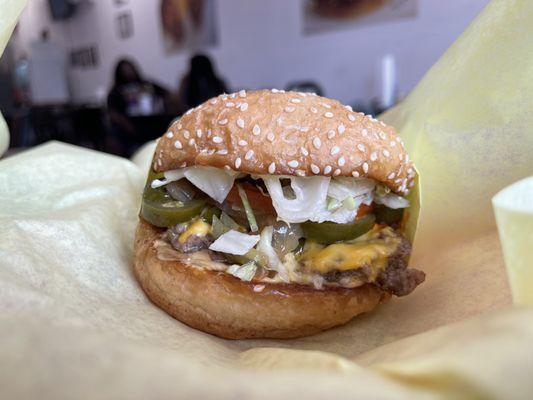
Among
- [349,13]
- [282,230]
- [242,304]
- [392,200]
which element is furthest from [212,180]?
[349,13]

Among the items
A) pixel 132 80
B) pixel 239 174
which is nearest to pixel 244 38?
pixel 132 80

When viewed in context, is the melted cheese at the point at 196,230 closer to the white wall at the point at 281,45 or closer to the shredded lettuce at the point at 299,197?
the shredded lettuce at the point at 299,197

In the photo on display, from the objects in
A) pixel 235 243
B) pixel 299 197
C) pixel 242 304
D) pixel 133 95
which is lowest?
pixel 133 95

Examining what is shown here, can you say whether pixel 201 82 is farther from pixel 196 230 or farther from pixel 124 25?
pixel 196 230

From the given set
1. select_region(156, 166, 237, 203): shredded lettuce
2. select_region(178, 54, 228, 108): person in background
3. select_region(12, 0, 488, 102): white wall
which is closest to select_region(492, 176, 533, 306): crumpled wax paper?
select_region(156, 166, 237, 203): shredded lettuce

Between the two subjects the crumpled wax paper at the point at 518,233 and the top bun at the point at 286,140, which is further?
the top bun at the point at 286,140

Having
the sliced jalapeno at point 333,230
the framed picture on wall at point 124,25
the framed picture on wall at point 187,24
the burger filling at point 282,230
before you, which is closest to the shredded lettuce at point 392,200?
the burger filling at point 282,230
